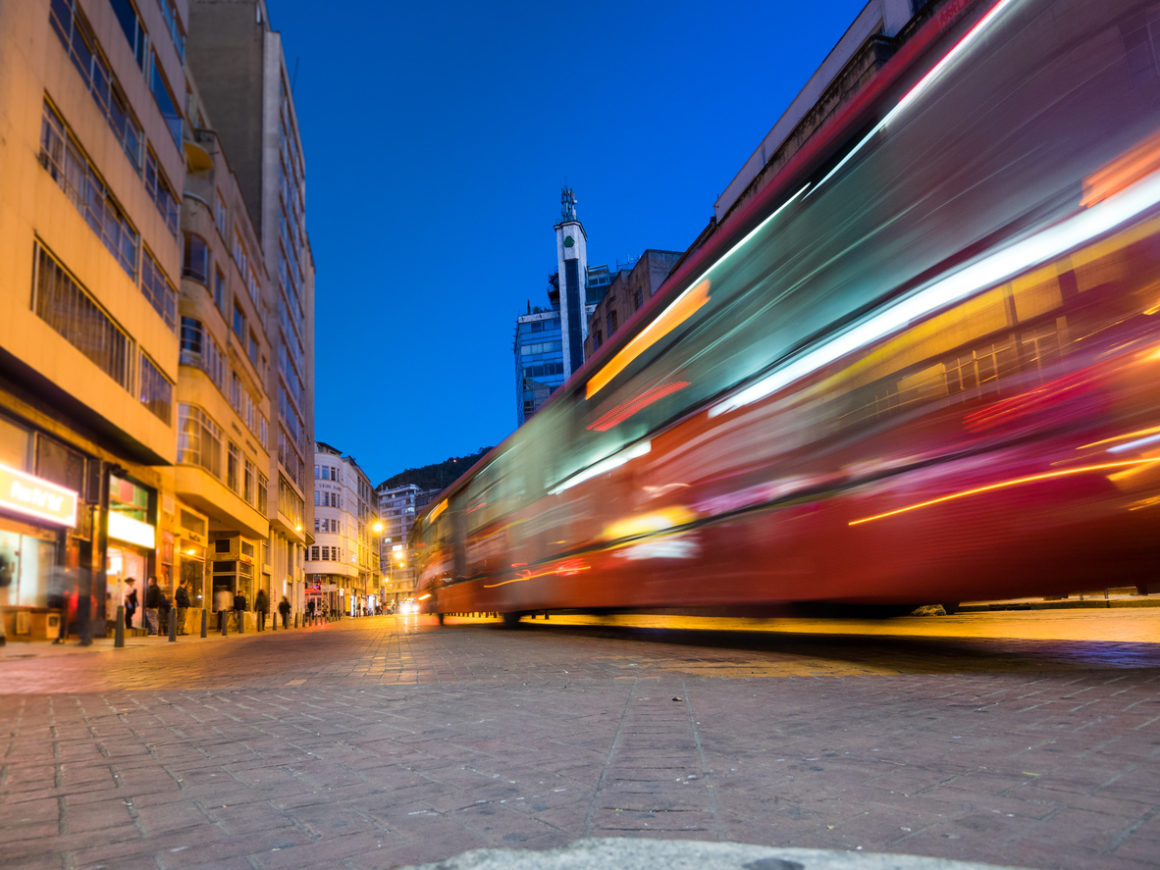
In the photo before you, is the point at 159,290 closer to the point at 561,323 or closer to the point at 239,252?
the point at 239,252

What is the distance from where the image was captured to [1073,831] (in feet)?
7.06

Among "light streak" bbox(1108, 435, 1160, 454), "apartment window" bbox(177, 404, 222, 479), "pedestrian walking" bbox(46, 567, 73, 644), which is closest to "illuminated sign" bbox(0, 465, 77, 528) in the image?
"pedestrian walking" bbox(46, 567, 73, 644)

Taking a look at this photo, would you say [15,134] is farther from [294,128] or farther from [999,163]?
[294,128]

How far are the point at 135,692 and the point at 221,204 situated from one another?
27382 millimetres

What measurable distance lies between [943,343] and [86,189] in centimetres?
1889

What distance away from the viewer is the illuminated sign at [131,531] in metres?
20.6

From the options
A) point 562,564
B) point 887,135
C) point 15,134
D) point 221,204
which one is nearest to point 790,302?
point 887,135

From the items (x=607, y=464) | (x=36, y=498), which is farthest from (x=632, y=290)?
(x=607, y=464)

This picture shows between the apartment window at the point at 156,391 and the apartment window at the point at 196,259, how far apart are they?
460cm

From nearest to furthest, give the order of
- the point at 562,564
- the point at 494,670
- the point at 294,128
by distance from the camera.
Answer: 1. the point at 494,670
2. the point at 562,564
3. the point at 294,128

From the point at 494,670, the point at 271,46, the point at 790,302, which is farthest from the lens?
the point at 271,46

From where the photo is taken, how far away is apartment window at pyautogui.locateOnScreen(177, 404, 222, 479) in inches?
998

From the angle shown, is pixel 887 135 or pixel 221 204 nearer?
pixel 887 135

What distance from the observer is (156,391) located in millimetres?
22734
